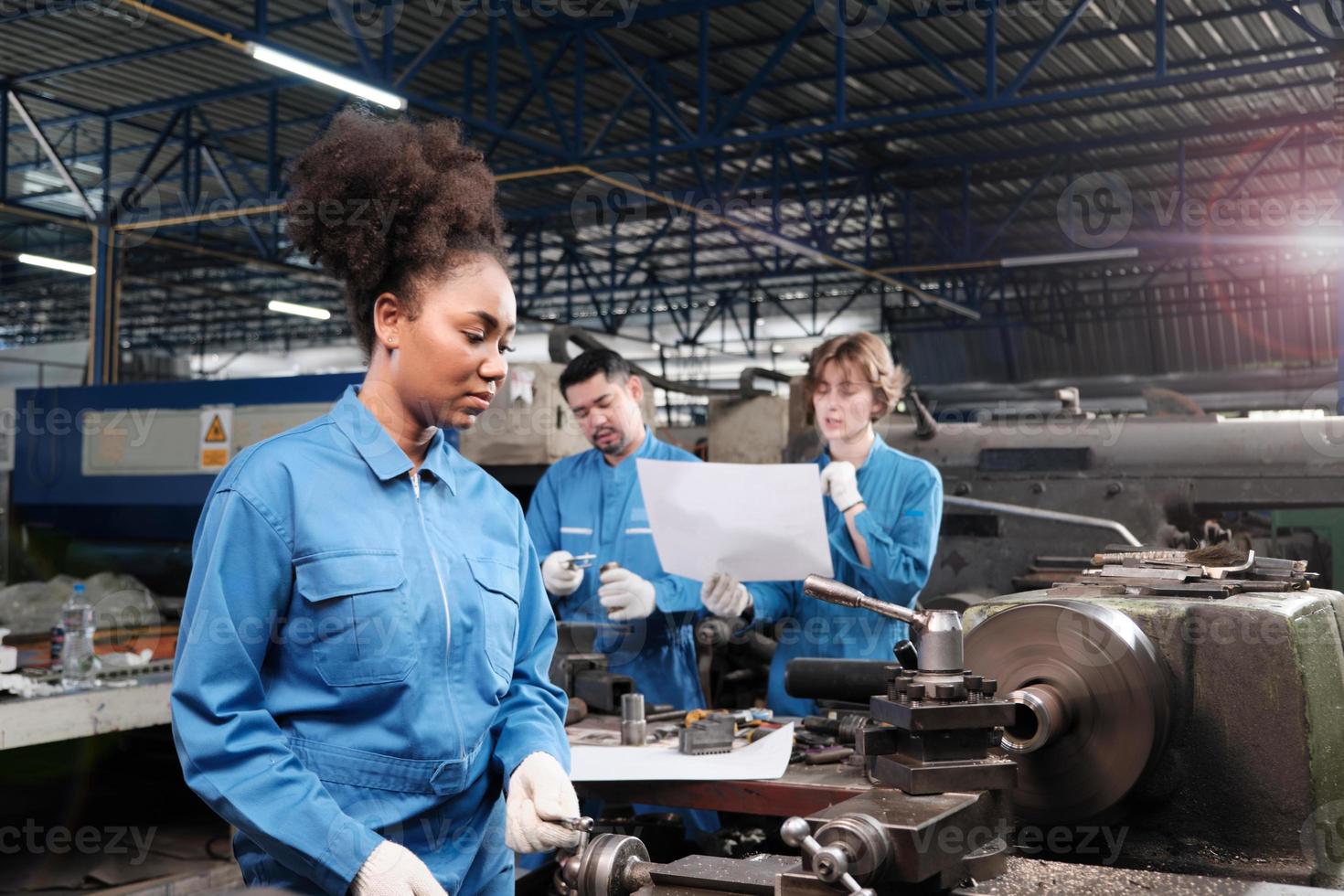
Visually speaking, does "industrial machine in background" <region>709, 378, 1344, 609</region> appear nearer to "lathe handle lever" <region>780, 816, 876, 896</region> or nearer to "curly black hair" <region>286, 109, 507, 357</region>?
"curly black hair" <region>286, 109, 507, 357</region>

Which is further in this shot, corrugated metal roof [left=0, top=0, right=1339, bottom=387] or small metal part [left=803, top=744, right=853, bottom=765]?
corrugated metal roof [left=0, top=0, right=1339, bottom=387]

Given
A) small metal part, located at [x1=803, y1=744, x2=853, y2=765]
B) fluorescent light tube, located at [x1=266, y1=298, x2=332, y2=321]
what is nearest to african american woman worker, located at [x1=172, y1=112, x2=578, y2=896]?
small metal part, located at [x1=803, y1=744, x2=853, y2=765]

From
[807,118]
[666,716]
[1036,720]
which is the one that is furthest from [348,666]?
[807,118]

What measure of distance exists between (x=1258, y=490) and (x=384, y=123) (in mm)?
2934

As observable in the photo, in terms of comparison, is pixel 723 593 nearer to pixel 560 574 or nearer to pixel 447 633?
pixel 560 574

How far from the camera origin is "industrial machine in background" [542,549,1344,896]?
0.92 m

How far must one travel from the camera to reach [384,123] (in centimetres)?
125

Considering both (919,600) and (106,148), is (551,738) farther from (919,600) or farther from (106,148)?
(106,148)

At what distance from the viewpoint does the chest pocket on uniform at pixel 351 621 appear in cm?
102

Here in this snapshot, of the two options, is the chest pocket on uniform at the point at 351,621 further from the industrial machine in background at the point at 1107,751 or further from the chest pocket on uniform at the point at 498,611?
the industrial machine in background at the point at 1107,751

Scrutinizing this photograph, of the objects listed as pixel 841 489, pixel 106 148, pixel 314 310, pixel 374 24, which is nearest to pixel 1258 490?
pixel 841 489

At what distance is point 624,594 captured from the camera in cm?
215

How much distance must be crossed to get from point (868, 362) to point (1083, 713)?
131 centimetres

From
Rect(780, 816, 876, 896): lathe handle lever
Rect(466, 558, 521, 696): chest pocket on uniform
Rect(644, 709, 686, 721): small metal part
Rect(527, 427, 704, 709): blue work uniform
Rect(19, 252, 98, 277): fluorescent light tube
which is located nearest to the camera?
Rect(780, 816, 876, 896): lathe handle lever
